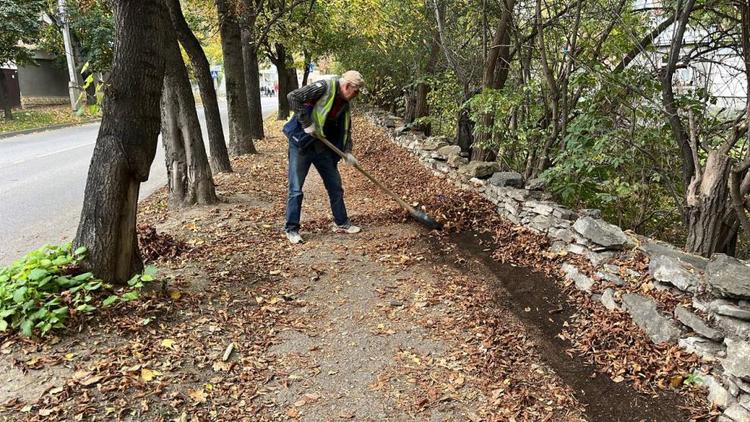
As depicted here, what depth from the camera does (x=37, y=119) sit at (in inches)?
847

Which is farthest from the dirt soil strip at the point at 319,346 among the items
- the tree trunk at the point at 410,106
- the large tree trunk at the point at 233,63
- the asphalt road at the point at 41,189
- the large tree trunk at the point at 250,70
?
the large tree trunk at the point at 250,70

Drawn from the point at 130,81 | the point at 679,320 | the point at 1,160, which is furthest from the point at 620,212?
the point at 1,160

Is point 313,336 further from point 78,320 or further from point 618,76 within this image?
point 618,76

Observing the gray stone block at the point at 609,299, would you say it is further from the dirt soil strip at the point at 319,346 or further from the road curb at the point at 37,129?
the road curb at the point at 37,129

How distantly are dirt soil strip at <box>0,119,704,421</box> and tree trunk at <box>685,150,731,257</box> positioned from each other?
1.25 metres

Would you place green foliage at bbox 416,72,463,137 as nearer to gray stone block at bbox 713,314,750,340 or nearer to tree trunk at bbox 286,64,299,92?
gray stone block at bbox 713,314,750,340

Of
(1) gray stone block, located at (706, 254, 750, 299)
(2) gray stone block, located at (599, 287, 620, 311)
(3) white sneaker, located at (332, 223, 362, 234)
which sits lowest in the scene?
(2) gray stone block, located at (599, 287, 620, 311)

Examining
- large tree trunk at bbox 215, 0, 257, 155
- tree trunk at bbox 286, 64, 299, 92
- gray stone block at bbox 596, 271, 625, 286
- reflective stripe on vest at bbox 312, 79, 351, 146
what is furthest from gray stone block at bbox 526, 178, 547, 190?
tree trunk at bbox 286, 64, 299, 92

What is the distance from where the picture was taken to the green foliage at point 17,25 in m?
17.7

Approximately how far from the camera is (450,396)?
3092 mm

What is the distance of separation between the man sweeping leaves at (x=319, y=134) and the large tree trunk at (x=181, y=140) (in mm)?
1607

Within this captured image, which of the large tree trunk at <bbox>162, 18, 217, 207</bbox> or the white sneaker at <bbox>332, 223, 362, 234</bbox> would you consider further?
the large tree trunk at <bbox>162, 18, 217, 207</bbox>

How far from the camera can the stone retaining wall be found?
283 centimetres

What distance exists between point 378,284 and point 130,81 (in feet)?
8.49
